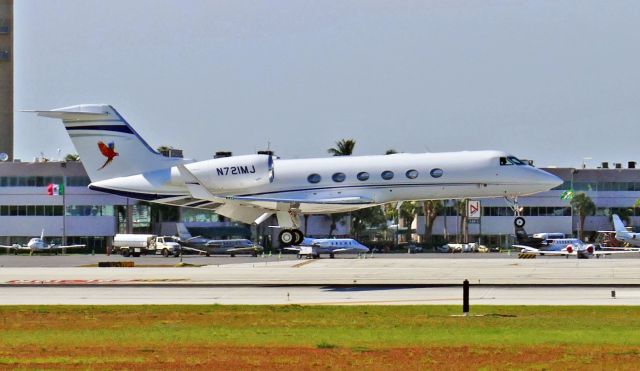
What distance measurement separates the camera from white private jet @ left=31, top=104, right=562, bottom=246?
63125mm

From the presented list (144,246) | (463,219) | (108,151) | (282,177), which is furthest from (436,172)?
(463,219)

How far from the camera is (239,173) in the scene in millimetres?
65625

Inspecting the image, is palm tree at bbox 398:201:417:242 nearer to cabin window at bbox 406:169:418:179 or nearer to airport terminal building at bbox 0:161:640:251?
airport terminal building at bbox 0:161:640:251

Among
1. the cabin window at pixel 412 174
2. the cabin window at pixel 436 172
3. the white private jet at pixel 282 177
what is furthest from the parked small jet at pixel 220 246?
the cabin window at pixel 436 172

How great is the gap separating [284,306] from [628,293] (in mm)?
14635

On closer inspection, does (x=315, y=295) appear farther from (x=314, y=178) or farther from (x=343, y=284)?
(x=314, y=178)

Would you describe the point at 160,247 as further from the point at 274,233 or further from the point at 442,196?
the point at 442,196

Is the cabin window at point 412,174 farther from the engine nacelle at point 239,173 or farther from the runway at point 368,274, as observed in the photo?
the engine nacelle at point 239,173

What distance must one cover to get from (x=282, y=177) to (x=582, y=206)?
297 ft

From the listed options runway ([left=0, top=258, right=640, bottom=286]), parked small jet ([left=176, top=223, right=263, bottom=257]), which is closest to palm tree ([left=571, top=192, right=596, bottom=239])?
parked small jet ([left=176, top=223, right=263, bottom=257])

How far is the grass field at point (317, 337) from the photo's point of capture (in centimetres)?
2716

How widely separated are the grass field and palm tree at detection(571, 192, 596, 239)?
108825mm

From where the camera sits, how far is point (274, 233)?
14438cm

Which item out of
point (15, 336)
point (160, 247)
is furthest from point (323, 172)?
point (160, 247)
